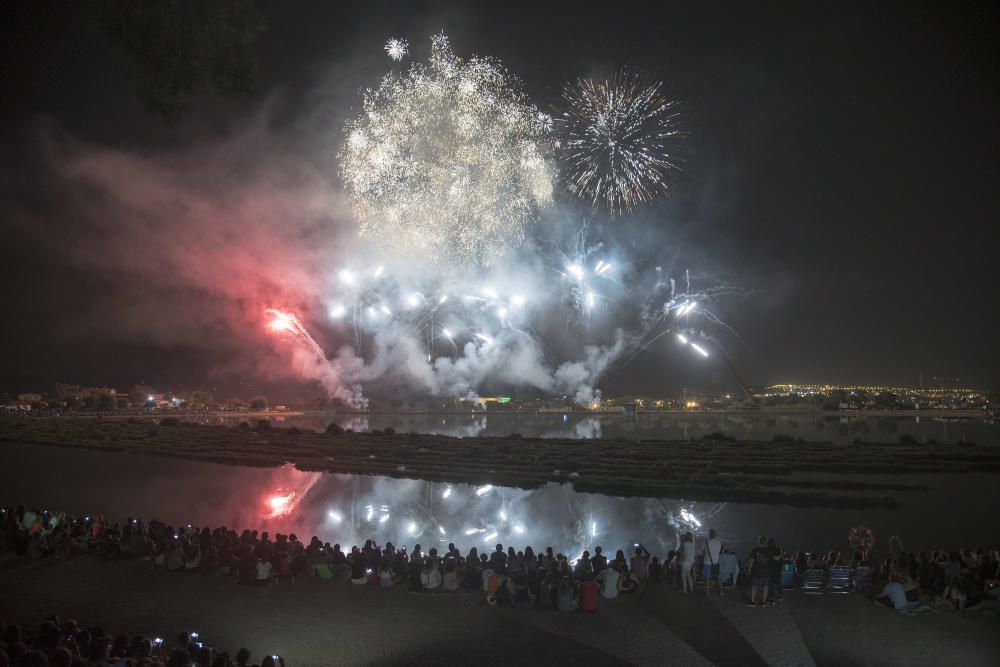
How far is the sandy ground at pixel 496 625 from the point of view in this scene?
8.77 m

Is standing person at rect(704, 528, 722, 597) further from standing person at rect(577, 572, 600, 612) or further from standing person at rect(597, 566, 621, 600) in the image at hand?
standing person at rect(577, 572, 600, 612)

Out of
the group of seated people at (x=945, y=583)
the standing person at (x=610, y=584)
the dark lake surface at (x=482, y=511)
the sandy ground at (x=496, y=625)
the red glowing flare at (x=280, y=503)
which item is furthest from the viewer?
the red glowing flare at (x=280, y=503)

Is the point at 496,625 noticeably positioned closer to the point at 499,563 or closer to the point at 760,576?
the point at 499,563

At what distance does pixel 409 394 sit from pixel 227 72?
113m

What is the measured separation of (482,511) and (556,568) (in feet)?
32.2

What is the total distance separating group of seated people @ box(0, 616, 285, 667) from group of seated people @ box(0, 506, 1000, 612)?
14.2 feet

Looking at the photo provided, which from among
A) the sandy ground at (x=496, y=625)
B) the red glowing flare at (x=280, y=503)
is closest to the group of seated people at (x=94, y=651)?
the sandy ground at (x=496, y=625)

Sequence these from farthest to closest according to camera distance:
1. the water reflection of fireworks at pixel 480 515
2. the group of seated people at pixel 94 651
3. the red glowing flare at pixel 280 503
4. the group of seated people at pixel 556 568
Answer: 1. the red glowing flare at pixel 280 503
2. the water reflection of fireworks at pixel 480 515
3. the group of seated people at pixel 556 568
4. the group of seated people at pixel 94 651

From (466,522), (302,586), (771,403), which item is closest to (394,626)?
(302,586)

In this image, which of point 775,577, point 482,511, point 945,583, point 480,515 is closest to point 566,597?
point 775,577

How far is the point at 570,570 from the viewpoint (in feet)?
37.3

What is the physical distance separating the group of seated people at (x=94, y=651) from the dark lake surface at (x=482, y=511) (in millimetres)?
8604

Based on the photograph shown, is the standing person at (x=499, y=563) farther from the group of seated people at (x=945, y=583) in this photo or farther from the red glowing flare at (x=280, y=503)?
the red glowing flare at (x=280, y=503)

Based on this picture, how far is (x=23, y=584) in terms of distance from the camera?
1238cm
